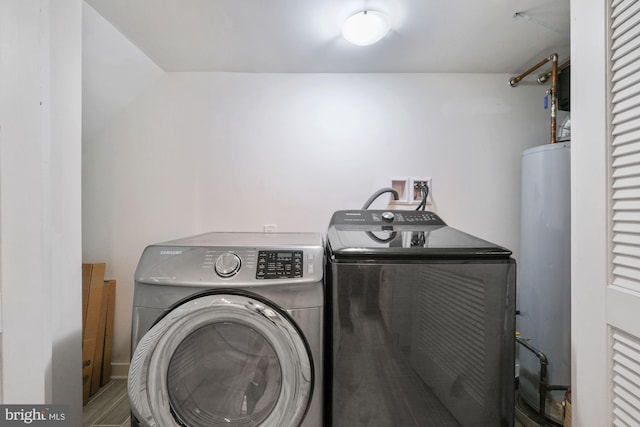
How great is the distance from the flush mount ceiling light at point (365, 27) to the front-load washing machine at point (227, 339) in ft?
3.53

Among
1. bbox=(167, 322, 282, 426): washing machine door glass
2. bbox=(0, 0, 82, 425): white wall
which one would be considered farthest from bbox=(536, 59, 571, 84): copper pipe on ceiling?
bbox=(0, 0, 82, 425): white wall

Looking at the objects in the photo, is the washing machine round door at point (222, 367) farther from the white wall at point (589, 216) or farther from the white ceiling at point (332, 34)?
the white ceiling at point (332, 34)

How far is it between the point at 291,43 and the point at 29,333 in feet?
5.36

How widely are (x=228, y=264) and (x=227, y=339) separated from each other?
0.94 feet

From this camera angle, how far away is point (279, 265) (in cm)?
100

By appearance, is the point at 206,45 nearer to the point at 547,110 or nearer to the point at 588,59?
the point at 588,59

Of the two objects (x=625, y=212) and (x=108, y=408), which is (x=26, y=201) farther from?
(x=625, y=212)

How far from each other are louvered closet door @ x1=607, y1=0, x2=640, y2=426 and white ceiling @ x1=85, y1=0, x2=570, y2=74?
65 centimetres

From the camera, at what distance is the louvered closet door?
2.32ft

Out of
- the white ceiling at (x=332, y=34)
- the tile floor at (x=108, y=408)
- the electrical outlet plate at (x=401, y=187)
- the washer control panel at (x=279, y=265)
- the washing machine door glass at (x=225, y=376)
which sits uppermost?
the white ceiling at (x=332, y=34)

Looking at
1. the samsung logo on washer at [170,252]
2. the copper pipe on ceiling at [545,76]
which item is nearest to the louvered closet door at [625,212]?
the copper pipe on ceiling at [545,76]

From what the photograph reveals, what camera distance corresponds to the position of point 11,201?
0.74 meters

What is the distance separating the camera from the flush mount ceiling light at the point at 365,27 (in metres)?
1.23

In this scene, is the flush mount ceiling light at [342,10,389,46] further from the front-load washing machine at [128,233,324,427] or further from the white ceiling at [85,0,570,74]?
the front-load washing machine at [128,233,324,427]
